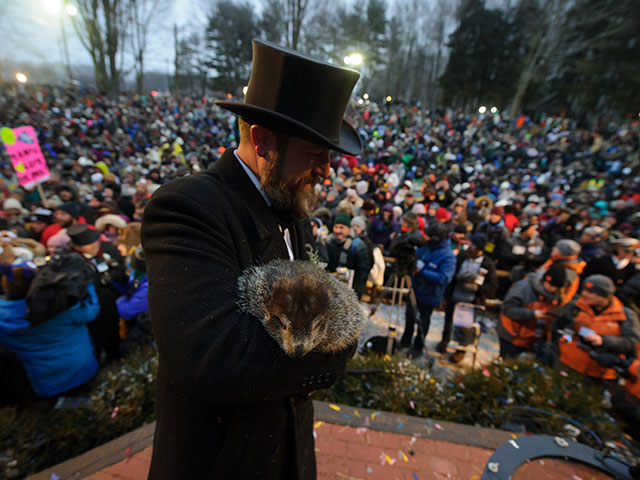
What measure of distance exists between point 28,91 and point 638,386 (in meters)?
40.5

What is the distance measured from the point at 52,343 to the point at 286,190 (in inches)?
145

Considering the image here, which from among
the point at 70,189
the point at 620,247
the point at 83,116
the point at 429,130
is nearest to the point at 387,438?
the point at 620,247

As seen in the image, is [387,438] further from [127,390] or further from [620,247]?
[620,247]

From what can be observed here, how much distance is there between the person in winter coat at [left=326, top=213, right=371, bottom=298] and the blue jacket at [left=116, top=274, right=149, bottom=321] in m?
2.84

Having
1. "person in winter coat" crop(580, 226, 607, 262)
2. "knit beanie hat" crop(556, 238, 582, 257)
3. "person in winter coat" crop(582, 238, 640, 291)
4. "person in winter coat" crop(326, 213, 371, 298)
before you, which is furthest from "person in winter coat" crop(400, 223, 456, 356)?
"person in winter coat" crop(580, 226, 607, 262)

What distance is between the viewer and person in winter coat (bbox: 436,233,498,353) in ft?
18.0

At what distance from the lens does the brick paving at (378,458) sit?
272 cm

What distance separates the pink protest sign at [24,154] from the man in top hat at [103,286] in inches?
168

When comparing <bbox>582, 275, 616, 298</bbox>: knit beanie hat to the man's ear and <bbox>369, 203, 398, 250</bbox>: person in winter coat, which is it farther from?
<bbox>369, 203, 398, 250</bbox>: person in winter coat

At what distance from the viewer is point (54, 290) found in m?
3.13

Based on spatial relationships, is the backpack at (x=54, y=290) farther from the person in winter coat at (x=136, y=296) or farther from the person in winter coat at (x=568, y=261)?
the person in winter coat at (x=568, y=261)

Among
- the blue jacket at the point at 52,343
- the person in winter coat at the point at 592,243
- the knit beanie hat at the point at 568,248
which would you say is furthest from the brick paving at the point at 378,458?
the person in winter coat at the point at 592,243

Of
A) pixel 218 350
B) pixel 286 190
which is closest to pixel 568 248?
pixel 286 190

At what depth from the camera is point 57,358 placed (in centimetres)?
345
